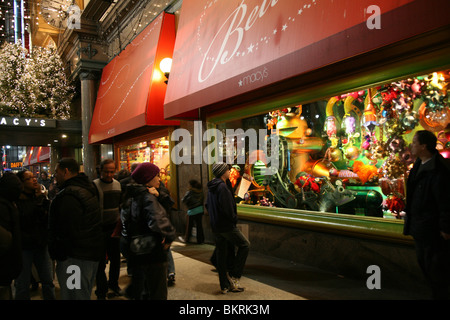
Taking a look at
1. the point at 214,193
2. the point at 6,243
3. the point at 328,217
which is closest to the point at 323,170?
the point at 328,217

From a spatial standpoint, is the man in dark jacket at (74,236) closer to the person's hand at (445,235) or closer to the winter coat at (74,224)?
the winter coat at (74,224)

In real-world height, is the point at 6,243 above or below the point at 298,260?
above

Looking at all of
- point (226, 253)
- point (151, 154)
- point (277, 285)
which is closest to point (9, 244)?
point (226, 253)

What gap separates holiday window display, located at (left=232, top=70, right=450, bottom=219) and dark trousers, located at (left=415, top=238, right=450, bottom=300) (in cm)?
161

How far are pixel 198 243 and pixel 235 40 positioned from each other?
472 centimetres

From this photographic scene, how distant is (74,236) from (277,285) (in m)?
2.95

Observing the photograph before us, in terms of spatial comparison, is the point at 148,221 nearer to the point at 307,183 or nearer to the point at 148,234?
the point at 148,234

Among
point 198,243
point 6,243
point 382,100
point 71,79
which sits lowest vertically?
point 198,243

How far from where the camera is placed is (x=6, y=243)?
236cm

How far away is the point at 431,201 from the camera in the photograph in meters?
3.03

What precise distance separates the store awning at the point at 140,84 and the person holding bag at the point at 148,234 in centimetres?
528

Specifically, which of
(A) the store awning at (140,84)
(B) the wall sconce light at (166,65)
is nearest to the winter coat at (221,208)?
(A) the store awning at (140,84)

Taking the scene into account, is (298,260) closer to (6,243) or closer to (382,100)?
(382,100)
